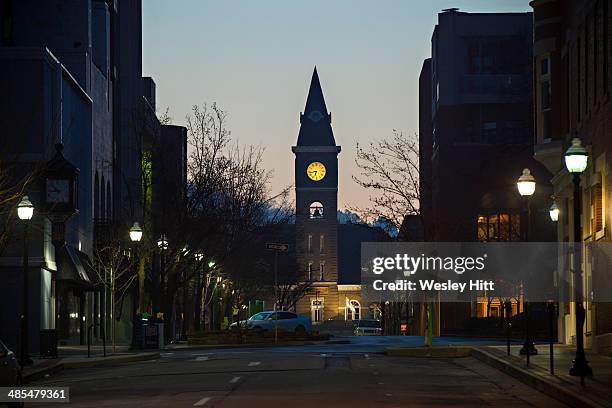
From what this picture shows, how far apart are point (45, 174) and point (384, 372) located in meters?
20.0

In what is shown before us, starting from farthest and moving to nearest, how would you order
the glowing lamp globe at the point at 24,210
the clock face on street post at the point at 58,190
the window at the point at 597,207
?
the clock face on street post at the point at 58,190 < the window at the point at 597,207 < the glowing lamp globe at the point at 24,210

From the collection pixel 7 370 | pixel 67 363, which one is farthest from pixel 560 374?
pixel 67 363

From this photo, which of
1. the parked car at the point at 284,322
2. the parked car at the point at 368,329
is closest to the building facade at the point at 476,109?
the parked car at the point at 368,329

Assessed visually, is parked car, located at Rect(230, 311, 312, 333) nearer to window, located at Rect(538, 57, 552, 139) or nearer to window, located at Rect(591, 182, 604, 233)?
window, located at Rect(538, 57, 552, 139)

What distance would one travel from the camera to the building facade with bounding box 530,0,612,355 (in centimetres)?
3356

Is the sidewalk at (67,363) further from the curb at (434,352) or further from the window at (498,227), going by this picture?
the window at (498,227)

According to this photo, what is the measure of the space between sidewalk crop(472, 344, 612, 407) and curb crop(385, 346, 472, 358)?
1377mm

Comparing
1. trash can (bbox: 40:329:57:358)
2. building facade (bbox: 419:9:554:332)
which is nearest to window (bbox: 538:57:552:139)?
trash can (bbox: 40:329:57:358)

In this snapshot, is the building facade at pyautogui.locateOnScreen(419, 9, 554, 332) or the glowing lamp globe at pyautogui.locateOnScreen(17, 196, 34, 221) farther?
the building facade at pyautogui.locateOnScreen(419, 9, 554, 332)

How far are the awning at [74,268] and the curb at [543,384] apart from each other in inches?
904

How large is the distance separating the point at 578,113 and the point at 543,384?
16.7 metres

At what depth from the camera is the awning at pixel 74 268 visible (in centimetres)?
5159

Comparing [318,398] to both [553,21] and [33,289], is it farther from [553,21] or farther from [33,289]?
[33,289]

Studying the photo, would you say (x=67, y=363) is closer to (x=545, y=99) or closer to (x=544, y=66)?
(x=545, y=99)
